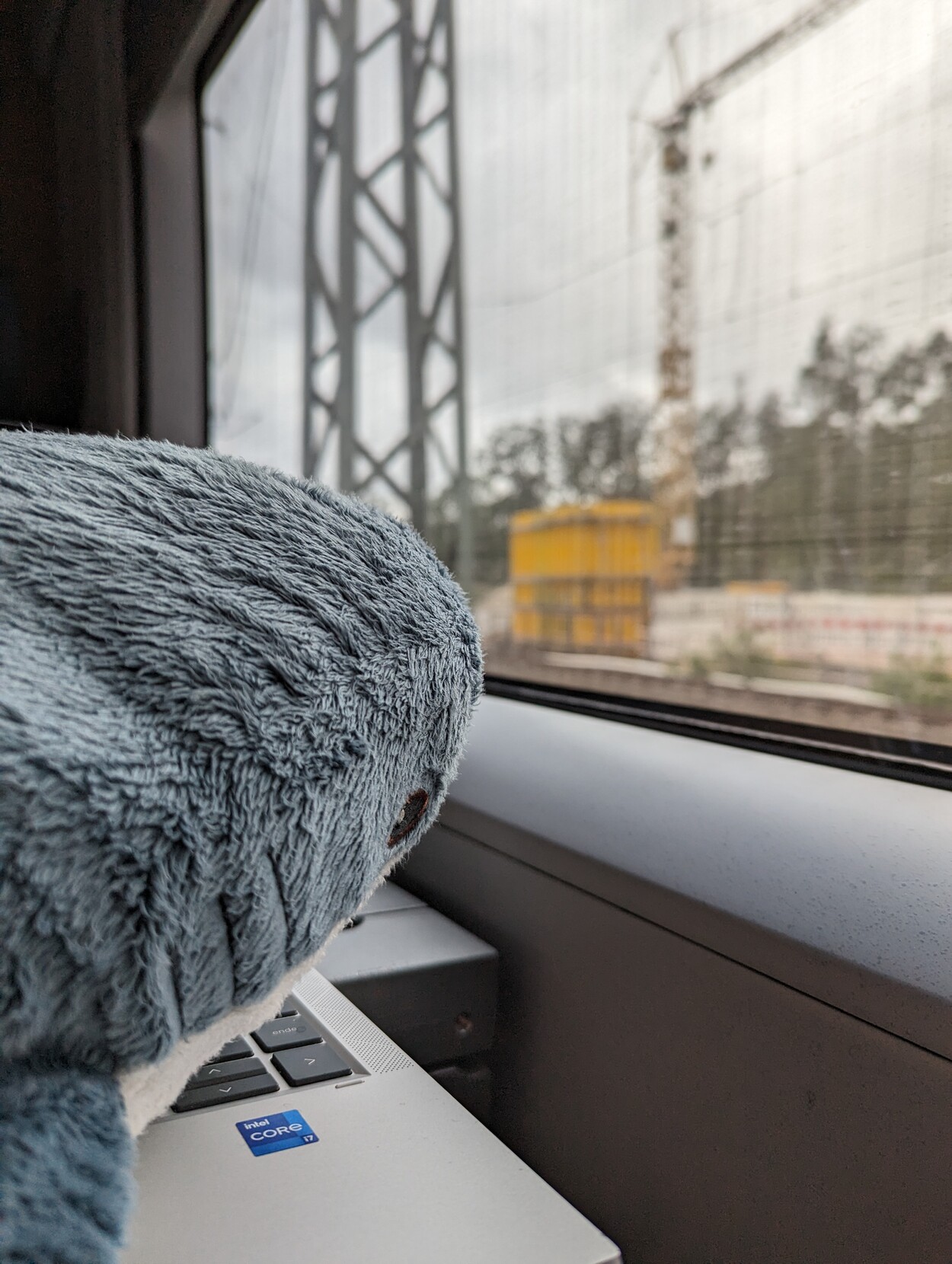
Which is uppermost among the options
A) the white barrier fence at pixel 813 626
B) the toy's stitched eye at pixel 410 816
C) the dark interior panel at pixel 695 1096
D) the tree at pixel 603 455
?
the tree at pixel 603 455

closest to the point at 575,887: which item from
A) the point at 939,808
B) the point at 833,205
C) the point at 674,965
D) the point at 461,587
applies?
the point at 674,965

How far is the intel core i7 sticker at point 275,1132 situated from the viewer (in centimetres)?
42

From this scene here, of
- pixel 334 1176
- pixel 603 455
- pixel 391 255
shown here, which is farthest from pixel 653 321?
pixel 334 1176

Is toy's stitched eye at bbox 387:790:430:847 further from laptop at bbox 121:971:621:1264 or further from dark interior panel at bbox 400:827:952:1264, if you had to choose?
dark interior panel at bbox 400:827:952:1264

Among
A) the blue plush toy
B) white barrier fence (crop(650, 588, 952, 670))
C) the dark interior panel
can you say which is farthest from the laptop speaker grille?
white barrier fence (crop(650, 588, 952, 670))

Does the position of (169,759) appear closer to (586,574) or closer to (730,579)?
(730,579)

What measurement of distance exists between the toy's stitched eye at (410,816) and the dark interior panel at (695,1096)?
26 cm

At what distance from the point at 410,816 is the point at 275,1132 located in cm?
23

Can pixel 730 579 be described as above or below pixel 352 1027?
above

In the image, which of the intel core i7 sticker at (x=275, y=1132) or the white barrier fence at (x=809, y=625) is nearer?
the intel core i7 sticker at (x=275, y=1132)

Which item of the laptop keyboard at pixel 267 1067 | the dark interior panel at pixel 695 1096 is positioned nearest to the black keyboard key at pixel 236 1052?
the laptop keyboard at pixel 267 1067

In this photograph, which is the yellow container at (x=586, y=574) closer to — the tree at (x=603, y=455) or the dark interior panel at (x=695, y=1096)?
the tree at (x=603, y=455)

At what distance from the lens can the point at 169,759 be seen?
0.22m

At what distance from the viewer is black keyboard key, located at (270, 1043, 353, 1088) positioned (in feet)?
1.56
